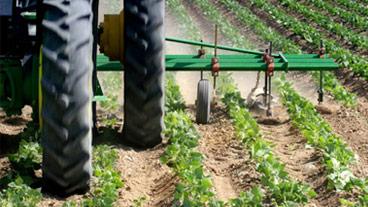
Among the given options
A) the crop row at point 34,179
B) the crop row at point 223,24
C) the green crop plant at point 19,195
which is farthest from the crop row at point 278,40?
the green crop plant at point 19,195

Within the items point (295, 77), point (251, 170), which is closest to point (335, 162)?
point (251, 170)

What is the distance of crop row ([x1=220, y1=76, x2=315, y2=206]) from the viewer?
5.24 metres

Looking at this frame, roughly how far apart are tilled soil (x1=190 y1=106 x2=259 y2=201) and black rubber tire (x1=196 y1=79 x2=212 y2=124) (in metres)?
0.08

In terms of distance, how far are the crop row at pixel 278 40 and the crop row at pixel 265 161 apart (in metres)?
1.46

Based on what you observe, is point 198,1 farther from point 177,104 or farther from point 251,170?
point 251,170

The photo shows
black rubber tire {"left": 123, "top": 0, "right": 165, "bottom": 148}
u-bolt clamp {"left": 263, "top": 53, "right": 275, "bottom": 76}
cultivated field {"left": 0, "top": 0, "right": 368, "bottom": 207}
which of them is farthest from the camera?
u-bolt clamp {"left": 263, "top": 53, "right": 275, "bottom": 76}

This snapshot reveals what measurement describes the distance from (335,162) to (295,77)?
5.38 metres

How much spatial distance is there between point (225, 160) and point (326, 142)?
0.87 metres

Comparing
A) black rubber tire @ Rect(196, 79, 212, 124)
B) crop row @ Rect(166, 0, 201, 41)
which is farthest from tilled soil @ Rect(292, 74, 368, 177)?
crop row @ Rect(166, 0, 201, 41)

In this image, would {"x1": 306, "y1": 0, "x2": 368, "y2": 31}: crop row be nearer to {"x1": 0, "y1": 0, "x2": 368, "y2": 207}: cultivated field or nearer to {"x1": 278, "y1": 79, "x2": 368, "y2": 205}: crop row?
{"x1": 0, "y1": 0, "x2": 368, "y2": 207}: cultivated field

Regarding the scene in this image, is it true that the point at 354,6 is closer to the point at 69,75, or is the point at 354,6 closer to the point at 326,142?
the point at 326,142

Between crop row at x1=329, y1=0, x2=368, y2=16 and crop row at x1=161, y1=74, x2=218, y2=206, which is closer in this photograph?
crop row at x1=161, y1=74, x2=218, y2=206

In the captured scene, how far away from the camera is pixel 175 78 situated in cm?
1003

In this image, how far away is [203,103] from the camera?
7.38 metres
